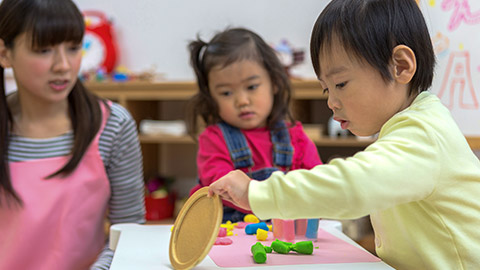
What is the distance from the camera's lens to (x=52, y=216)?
1272 mm

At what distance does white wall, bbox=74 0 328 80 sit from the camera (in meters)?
2.79

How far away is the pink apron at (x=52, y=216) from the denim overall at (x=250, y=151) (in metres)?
0.35

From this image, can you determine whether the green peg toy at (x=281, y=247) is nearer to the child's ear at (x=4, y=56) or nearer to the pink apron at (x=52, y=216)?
the pink apron at (x=52, y=216)

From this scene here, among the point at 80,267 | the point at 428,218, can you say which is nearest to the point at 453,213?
the point at 428,218

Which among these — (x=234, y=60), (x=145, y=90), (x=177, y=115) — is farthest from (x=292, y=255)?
(x=177, y=115)

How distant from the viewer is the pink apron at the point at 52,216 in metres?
1.25

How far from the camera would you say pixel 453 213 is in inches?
28.9

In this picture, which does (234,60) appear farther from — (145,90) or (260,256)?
Answer: (145,90)

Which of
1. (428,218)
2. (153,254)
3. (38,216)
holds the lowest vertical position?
(38,216)

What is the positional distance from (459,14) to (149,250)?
4.81 ft

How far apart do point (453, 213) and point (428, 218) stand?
0.12ft

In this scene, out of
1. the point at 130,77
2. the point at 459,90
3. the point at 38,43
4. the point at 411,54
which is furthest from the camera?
the point at 130,77

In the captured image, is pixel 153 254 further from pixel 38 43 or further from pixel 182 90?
pixel 182 90

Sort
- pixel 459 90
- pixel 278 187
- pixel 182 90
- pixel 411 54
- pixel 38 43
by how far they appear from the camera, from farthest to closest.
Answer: pixel 182 90
pixel 459 90
pixel 38 43
pixel 411 54
pixel 278 187
